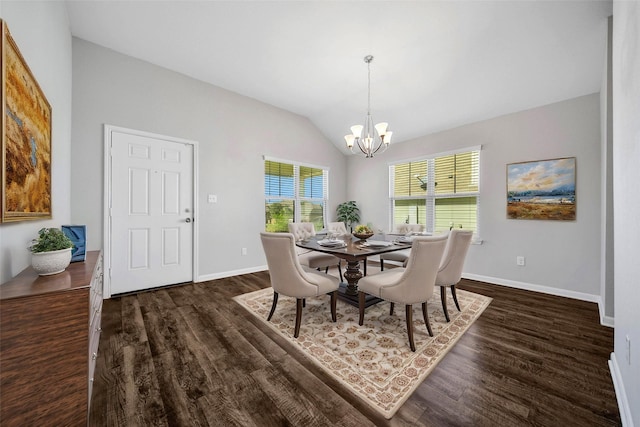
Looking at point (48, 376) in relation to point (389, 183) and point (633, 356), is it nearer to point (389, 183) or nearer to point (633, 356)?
point (633, 356)

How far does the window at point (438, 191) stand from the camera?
3.91m

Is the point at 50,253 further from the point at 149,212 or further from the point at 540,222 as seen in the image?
the point at 540,222

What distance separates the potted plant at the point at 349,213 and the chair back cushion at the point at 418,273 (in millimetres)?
3502

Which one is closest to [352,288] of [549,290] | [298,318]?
[298,318]

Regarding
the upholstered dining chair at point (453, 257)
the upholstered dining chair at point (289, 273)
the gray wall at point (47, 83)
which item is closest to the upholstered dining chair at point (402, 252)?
the upholstered dining chair at point (453, 257)

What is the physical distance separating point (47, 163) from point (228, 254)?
248 cm

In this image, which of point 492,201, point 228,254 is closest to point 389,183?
point 492,201

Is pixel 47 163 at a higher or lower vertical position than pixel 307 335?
higher

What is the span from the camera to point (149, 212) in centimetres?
331

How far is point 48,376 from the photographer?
1039 millimetres

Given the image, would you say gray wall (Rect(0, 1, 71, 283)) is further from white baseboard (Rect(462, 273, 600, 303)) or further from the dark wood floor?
white baseboard (Rect(462, 273, 600, 303))

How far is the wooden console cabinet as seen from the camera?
37.6 inches

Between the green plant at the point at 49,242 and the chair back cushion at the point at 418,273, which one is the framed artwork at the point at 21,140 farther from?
the chair back cushion at the point at 418,273

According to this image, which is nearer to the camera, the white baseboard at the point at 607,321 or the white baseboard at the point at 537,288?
the white baseboard at the point at 607,321
